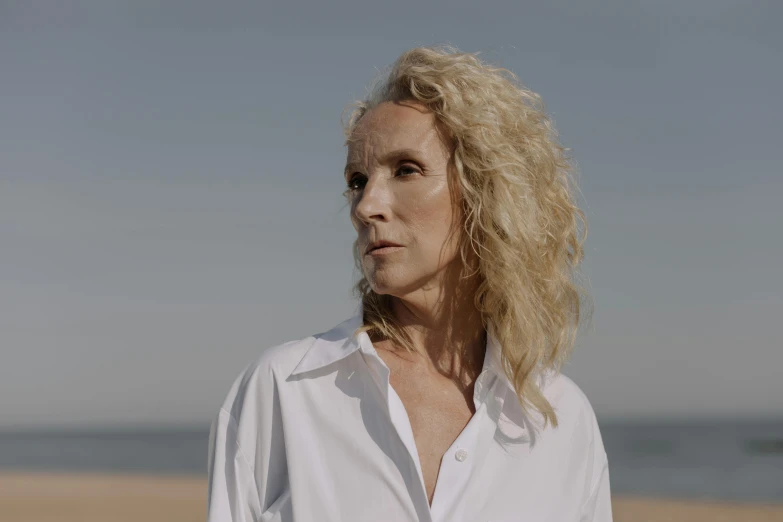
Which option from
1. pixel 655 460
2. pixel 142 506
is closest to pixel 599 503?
pixel 142 506

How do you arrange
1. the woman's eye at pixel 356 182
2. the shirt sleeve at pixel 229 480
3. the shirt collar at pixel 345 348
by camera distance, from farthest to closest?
the woman's eye at pixel 356 182, the shirt collar at pixel 345 348, the shirt sleeve at pixel 229 480

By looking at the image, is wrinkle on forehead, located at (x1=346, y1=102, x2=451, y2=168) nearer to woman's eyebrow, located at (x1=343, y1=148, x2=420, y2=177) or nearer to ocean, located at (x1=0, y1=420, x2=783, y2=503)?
Answer: woman's eyebrow, located at (x1=343, y1=148, x2=420, y2=177)

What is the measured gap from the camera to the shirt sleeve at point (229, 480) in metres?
2.22

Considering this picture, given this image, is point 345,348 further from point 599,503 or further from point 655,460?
point 655,460

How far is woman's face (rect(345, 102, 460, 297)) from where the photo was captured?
2.47 metres

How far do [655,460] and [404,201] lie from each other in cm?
2763

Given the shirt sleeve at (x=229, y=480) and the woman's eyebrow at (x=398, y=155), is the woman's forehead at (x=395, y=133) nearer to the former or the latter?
the woman's eyebrow at (x=398, y=155)

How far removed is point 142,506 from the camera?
15922 millimetres

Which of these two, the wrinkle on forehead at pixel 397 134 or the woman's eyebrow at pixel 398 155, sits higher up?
the wrinkle on forehead at pixel 397 134

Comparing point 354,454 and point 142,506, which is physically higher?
point 354,454

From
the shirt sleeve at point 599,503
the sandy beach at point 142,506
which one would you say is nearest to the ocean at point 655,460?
the sandy beach at point 142,506

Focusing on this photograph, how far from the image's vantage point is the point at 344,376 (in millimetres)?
2434

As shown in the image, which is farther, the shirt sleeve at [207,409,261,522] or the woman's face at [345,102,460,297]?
the woman's face at [345,102,460,297]

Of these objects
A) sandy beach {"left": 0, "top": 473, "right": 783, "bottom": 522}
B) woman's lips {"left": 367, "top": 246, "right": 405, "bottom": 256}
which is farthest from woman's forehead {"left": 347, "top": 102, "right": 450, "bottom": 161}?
sandy beach {"left": 0, "top": 473, "right": 783, "bottom": 522}
